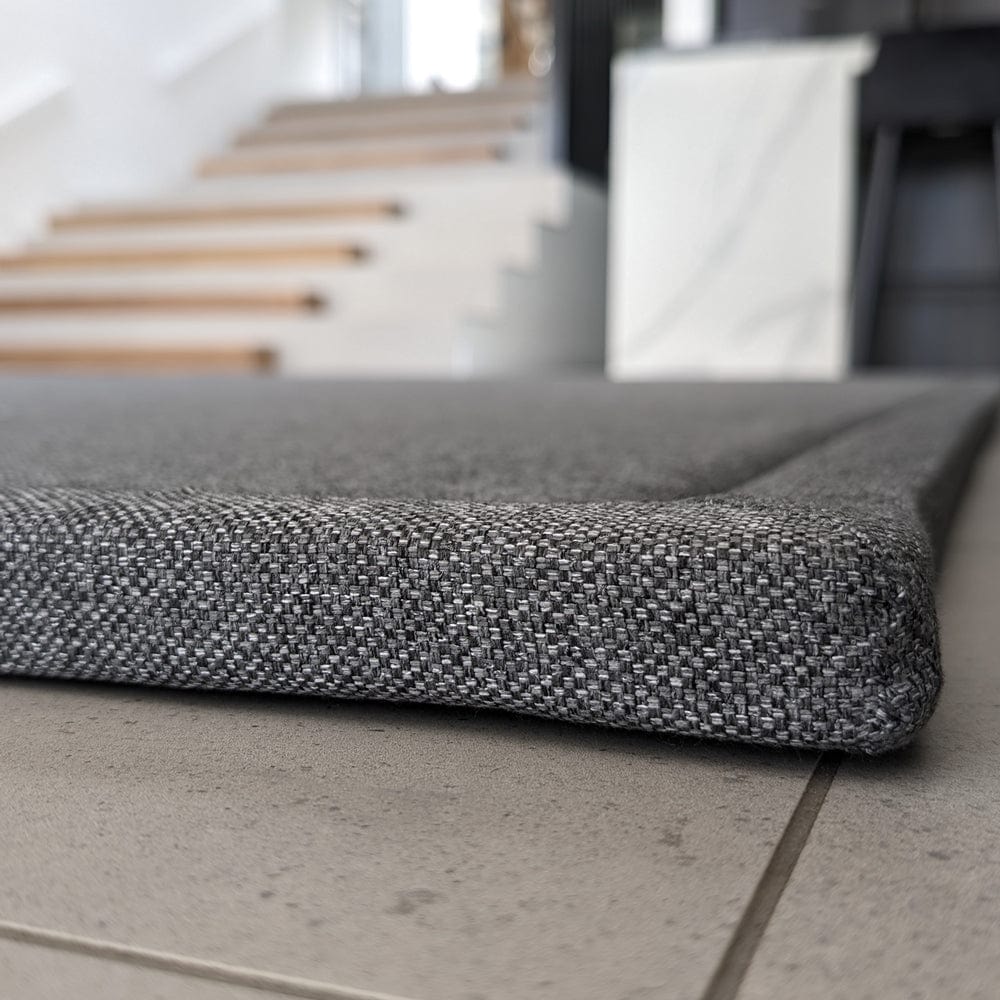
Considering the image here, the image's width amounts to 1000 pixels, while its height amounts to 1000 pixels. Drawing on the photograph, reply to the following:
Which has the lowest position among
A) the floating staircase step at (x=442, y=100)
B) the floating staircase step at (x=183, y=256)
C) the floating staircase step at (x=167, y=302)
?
the floating staircase step at (x=167, y=302)

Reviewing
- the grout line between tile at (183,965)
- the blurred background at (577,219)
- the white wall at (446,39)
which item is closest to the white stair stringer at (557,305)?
the blurred background at (577,219)

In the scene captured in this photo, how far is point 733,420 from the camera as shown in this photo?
98 cm

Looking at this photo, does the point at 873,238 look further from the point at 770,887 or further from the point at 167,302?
the point at 770,887

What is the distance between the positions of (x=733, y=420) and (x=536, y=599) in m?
0.64

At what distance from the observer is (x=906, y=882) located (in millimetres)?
293

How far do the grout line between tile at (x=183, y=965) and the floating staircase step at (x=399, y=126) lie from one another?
13.1 feet

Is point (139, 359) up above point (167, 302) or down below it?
below

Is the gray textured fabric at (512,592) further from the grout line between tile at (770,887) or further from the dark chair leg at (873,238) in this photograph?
the dark chair leg at (873,238)

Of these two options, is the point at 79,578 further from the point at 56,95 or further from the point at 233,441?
the point at 56,95

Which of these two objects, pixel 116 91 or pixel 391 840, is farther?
pixel 116 91

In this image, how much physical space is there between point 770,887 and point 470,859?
0.07 meters

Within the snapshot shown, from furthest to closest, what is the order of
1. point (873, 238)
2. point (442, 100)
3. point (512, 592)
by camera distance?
1. point (442, 100)
2. point (873, 238)
3. point (512, 592)

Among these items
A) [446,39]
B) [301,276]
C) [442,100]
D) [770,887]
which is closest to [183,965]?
A: [770,887]

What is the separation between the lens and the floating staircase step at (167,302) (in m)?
3.06
